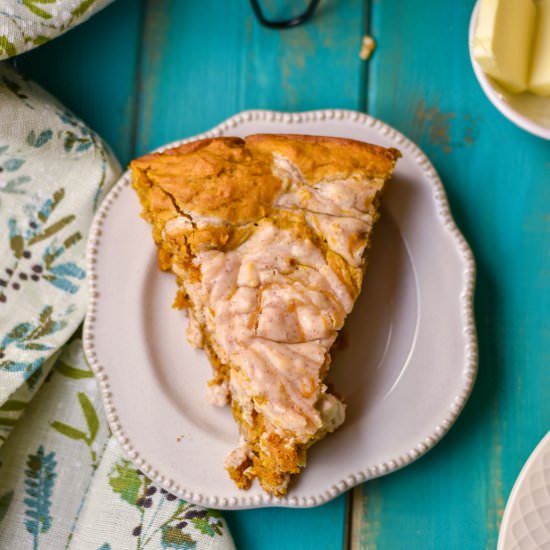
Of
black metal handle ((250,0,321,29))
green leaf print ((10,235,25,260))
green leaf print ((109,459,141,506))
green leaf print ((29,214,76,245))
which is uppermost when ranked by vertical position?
black metal handle ((250,0,321,29))

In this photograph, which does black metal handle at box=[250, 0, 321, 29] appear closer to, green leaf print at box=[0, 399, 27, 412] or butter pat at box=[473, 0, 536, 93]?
butter pat at box=[473, 0, 536, 93]

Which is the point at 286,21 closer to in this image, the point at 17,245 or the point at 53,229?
the point at 53,229

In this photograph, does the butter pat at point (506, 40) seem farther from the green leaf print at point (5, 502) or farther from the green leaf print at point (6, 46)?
the green leaf print at point (5, 502)

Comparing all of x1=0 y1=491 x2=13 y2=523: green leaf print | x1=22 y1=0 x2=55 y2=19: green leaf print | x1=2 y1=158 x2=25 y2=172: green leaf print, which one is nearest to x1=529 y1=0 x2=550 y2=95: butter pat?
x1=22 y1=0 x2=55 y2=19: green leaf print

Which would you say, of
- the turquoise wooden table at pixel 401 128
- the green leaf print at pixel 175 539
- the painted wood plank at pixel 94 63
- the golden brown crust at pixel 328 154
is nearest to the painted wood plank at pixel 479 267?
the turquoise wooden table at pixel 401 128

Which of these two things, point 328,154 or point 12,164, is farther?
point 12,164

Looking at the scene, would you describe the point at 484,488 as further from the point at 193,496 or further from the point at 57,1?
the point at 57,1

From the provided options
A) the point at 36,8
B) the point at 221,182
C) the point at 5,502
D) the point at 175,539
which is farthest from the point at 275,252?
the point at 5,502
